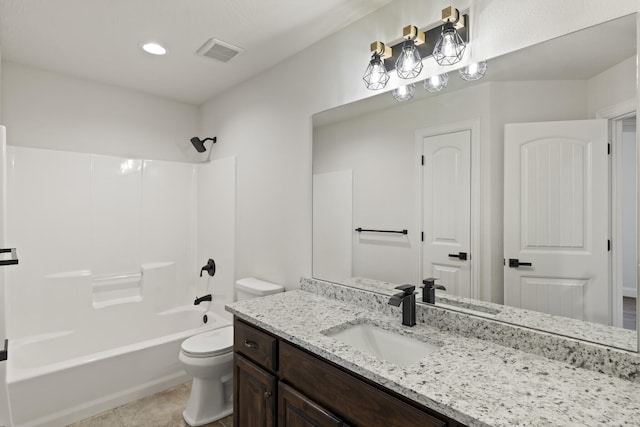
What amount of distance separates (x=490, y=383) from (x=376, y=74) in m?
1.48

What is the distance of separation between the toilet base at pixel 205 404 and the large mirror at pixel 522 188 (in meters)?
1.34

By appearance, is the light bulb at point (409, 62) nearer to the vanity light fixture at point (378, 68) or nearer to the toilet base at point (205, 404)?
the vanity light fixture at point (378, 68)

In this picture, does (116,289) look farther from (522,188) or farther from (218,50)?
(522,188)

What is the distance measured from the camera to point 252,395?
1657 millimetres

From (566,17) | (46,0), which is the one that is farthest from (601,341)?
(46,0)

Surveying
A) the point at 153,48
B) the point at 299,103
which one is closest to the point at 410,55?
the point at 299,103

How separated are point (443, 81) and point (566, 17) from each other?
48 centimetres

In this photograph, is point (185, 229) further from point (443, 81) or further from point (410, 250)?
point (443, 81)

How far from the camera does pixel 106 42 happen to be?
2236mm

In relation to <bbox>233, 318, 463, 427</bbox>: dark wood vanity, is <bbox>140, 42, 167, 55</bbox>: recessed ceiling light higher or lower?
higher

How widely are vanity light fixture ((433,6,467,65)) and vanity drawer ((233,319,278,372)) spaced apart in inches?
58.9

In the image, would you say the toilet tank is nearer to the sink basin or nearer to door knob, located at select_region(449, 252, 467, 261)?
the sink basin

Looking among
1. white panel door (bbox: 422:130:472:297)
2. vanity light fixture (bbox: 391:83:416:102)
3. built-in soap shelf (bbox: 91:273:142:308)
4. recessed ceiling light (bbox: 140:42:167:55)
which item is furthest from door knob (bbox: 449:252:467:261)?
built-in soap shelf (bbox: 91:273:142:308)

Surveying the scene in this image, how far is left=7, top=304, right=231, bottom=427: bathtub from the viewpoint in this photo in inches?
82.6
